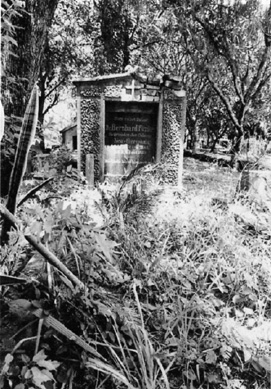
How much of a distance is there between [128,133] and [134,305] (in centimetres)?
434

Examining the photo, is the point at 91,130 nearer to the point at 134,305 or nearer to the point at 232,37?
the point at 232,37

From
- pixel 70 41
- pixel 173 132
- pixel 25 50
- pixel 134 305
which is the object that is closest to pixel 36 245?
pixel 134 305

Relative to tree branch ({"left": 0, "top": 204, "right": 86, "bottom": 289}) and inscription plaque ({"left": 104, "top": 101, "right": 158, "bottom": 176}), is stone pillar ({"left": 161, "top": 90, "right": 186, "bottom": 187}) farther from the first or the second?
tree branch ({"left": 0, "top": 204, "right": 86, "bottom": 289})

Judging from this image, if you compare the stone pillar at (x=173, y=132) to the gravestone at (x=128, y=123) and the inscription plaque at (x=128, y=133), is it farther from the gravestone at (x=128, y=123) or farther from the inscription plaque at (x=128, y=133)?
the inscription plaque at (x=128, y=133)

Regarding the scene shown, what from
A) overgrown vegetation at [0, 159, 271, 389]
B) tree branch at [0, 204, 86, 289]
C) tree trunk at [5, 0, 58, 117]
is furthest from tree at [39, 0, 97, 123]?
tree branch at [0, 204, 86, 289]

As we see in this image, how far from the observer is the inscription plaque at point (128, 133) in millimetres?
5668

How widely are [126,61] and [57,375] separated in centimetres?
1095

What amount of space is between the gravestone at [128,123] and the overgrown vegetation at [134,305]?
3.49 metres

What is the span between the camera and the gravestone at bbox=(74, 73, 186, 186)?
5.55 m

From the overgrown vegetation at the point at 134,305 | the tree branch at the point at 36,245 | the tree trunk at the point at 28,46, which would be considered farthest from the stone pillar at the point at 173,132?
the tree branch at the point at 36,245

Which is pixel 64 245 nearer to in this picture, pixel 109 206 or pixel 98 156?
pixel 109 206

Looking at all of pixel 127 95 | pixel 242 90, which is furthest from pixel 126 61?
pixel 127 95

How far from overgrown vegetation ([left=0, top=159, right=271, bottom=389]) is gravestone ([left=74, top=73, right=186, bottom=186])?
349 cm

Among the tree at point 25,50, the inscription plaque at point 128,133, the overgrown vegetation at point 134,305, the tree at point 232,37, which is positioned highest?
the tree at point 232,37
